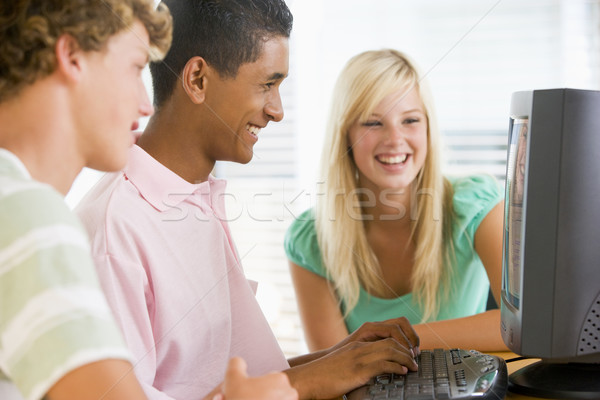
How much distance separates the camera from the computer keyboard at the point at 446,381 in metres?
0.69

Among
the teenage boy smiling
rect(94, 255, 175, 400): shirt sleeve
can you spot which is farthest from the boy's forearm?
rect(94, 255, 175, 400): shirt sleeve

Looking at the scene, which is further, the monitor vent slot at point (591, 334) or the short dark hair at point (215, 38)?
the short dark hair at point (215, 38)

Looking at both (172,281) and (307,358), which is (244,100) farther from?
(307,358)

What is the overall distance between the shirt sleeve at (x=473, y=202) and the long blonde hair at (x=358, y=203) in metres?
0.05

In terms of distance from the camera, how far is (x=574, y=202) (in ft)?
2.27

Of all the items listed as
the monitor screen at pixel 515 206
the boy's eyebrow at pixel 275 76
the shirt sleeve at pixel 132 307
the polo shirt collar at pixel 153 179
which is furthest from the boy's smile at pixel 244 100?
the monitor screen at pixel 515 206

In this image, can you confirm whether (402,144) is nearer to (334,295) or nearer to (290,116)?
(334,295)

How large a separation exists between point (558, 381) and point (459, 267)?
72 centimetres

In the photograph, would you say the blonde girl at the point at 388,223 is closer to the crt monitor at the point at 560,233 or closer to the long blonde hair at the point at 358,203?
the long blonde hair at the point at 358,203

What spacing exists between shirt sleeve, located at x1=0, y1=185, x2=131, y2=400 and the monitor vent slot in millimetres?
555

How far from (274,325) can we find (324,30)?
1.31m

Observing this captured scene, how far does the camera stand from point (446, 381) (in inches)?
28.8

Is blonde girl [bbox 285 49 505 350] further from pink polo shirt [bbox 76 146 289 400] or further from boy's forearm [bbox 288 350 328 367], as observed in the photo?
pink polo shirt [bbox 76 146 289 400]

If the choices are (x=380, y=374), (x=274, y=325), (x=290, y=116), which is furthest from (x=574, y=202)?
(x=274, y=325)
